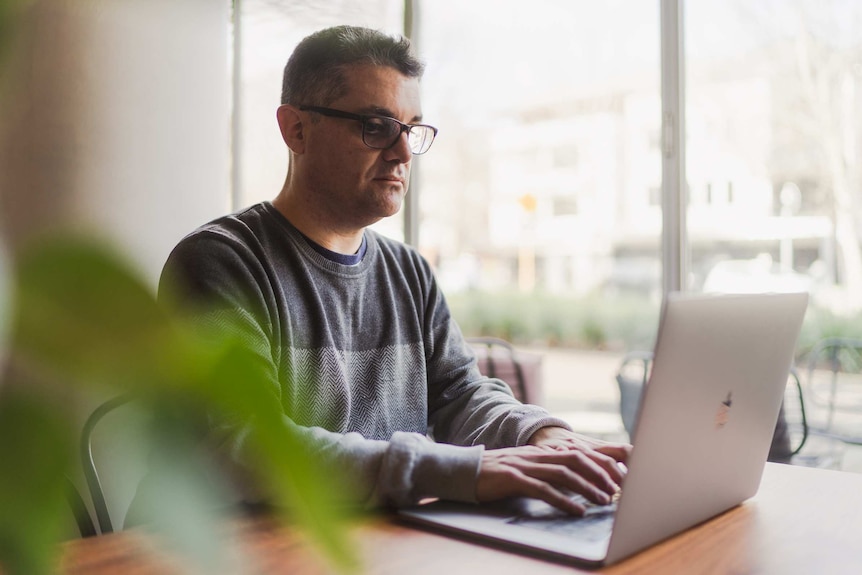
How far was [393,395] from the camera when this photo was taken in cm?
154

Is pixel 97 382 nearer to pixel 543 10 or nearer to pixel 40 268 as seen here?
pixel 40 268

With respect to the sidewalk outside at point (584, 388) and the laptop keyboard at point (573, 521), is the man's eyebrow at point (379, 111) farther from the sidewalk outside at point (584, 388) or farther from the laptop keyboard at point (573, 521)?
the sidewalk outside at point (584, 388)

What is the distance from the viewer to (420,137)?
160 centimetres

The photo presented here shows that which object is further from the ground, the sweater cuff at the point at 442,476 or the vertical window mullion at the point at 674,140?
the vertical window mullion at the point at 674,140

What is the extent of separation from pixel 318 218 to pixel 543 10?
1.89 m

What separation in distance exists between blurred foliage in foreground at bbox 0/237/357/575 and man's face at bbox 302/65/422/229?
54.1 inches

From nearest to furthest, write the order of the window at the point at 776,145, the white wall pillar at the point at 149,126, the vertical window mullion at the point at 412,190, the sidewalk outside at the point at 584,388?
1. the white wall pillar at the point at 149,126
2. the window at the point at 776,145
3. the sidewalk outside at the point at 584,388
4. the vertical window mullion at the point at 412,190

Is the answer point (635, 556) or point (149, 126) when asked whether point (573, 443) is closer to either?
point (635, 556)

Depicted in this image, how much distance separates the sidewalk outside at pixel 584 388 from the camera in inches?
118

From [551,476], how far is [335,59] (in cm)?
97

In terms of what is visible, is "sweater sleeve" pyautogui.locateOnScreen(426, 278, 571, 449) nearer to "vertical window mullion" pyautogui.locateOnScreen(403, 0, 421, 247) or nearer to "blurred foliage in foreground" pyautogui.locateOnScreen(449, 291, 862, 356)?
"blurred foliage in foreground" pyautogui.locateOnScreen(449, 291, 862, 356)

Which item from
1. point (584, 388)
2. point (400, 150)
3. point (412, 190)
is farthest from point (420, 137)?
point (584, 388)

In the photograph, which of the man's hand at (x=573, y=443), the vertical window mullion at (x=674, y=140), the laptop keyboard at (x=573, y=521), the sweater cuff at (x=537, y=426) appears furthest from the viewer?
the vertical window mullion at (x=674, y=140)

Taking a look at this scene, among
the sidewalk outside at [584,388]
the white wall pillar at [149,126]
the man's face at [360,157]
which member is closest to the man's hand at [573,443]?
the man's face at [360,157]
